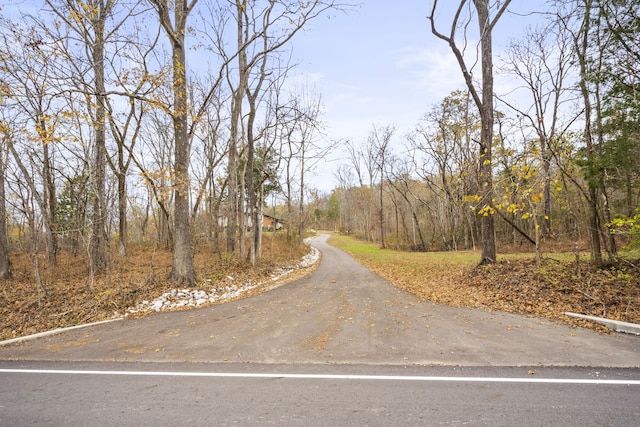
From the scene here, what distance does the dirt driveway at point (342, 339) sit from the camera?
4.67 meters

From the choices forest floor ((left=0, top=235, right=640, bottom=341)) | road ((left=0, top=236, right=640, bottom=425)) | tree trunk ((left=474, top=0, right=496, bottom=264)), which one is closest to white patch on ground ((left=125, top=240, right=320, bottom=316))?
forest floor ((left=0, top=235, right=640, bottom=341))

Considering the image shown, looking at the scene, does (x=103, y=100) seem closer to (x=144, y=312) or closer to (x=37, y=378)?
(x=144, y=312)

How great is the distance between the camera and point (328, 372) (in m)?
4.26

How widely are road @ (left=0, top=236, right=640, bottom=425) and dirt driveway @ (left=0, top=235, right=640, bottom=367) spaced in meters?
0.03

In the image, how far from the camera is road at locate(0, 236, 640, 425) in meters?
3.25

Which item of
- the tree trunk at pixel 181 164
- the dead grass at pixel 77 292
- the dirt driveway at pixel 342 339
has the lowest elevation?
the dirt driveway at pixel 342 339

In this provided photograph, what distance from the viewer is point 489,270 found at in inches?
411

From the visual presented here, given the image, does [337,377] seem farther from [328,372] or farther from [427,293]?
[427,293]

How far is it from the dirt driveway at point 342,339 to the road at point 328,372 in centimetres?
3

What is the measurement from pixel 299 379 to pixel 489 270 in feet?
28.6

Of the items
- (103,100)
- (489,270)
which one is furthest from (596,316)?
(103,100)

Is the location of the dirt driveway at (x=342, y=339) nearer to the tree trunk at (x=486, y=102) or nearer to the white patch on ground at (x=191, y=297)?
the white patch on ground at (x=191, y=297)

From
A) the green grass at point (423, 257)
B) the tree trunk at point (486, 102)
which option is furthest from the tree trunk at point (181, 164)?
the green grass at point (423, 257)

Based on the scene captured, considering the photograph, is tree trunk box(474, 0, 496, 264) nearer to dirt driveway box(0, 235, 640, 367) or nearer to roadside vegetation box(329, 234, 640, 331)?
roadside vegetation box(329, 234, 640, 331)
